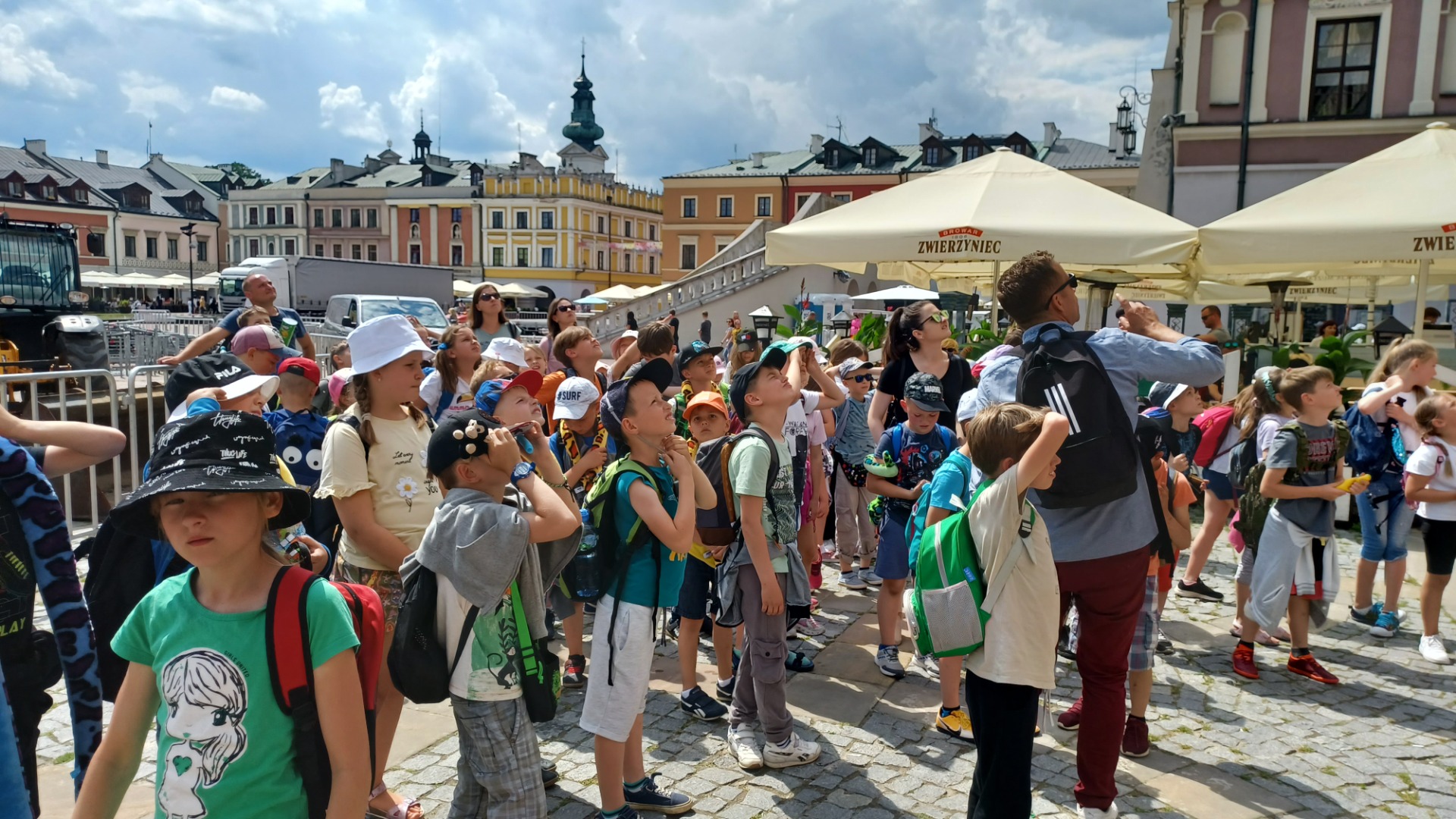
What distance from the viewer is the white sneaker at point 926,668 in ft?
16.7

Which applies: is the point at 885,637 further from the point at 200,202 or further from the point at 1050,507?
the point at 200,202

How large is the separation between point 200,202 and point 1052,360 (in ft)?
292

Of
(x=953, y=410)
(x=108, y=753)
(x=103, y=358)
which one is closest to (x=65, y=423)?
(x=108, y=753)

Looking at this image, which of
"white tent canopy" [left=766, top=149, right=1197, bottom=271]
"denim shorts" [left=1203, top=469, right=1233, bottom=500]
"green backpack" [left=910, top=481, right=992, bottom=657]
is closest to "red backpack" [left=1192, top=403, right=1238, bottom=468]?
"denim shorts" [left=1203, top=469, right=1233, bottom=500]

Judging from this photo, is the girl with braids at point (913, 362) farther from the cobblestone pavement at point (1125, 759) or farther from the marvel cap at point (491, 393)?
the marvel cap at point (491, 393)

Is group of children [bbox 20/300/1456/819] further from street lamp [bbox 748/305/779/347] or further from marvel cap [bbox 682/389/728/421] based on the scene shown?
street lamp [bbox 748/305/779/347]

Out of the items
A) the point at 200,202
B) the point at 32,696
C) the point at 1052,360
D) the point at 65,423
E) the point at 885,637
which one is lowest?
the point at 885,637


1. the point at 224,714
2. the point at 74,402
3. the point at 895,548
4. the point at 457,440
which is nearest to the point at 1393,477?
the point at 895,548

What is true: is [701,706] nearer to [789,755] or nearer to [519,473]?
[789,755]

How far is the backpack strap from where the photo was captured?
2014 mm

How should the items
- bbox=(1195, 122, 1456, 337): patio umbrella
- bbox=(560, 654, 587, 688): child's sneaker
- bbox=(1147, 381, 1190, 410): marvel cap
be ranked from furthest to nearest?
bbox=(1195, 122, 1456, 337): patio umbrella → bbox=(1147, 381, 1190, 410): marvel cap → bbox=(560, 654, 587, 688): child's sneaker

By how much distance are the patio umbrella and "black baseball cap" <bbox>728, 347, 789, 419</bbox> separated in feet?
17.0

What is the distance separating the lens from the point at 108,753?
202 centimetres

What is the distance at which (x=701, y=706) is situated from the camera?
4496mm
